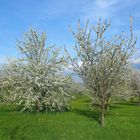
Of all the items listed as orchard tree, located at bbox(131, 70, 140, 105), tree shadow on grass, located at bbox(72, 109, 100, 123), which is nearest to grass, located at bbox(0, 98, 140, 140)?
tree shadow on grass, located at bbox(72, 109, 100, 123)

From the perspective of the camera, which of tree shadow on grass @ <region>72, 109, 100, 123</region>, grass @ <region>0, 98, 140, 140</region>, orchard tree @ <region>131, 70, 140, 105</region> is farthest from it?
orchard tree @ <region>131, 70, 140, 105</region>

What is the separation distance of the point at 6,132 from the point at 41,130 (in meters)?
2.77

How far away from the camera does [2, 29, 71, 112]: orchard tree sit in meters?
43.6

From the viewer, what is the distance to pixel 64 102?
45.2 m

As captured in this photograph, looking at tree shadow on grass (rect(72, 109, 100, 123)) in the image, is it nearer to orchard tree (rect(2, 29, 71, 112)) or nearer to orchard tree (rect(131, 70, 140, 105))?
orchard tree (rect(2, 29, 71, 112))

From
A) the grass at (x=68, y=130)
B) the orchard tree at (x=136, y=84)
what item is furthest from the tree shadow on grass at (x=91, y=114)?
the orchard tree at (x=136, y=84)

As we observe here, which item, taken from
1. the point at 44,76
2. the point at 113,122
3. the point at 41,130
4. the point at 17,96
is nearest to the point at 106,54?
the point at 113,122

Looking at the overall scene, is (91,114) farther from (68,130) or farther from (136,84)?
(136,84)

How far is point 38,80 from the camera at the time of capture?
43.8 metres

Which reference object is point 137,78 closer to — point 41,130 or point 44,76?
point 44,76

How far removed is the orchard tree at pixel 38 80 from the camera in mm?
43594

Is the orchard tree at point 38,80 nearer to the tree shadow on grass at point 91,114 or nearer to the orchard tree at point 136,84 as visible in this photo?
the tree shadow on grass at point 91,114

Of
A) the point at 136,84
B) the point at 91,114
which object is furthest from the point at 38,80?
the point at 136,84

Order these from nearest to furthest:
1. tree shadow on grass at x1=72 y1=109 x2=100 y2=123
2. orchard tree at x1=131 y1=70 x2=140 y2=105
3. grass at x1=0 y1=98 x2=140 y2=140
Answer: grass at x1=0 y1=98 x2=140 y2=140 < tree shadow on grass at x1=72 y1=109 x2=100 y2=123 < orchard tree at x1=131 y1=70 x2=140 y2=105
